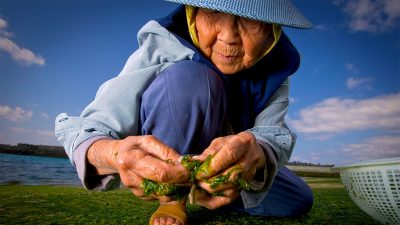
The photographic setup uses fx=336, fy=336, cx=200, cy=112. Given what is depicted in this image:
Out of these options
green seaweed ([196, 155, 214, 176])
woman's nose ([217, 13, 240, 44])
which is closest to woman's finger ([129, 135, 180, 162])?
green seaweed ([196, 155, 214, 176])

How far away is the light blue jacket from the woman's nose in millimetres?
310

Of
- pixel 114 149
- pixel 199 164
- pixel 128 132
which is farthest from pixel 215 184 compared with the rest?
pixel 128 132

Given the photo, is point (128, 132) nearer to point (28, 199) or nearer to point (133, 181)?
point (133, 181)

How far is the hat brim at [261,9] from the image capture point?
1592 millimetres

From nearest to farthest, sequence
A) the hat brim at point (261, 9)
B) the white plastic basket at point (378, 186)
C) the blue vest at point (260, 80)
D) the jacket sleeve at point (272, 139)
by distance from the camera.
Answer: the hat brim at point (261, 9) < the jacket sleeve at point (272, 139) < the white plastic basket at point (378, 186) < the blue vest at point (260, 80)

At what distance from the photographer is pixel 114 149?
1.41 m

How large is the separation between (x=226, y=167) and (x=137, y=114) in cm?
87

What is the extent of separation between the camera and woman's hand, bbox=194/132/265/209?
51.1 inches

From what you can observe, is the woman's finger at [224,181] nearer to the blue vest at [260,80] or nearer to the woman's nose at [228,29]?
the woman's nose at [228,29]

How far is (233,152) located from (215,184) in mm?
153

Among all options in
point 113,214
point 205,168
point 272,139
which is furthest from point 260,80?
point 113,214

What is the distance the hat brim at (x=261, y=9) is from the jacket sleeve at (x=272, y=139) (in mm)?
618

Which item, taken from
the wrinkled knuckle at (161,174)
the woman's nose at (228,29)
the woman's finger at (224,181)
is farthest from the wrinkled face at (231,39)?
the wrinkled knuckle at (161,174)

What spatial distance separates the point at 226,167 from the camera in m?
1.32
